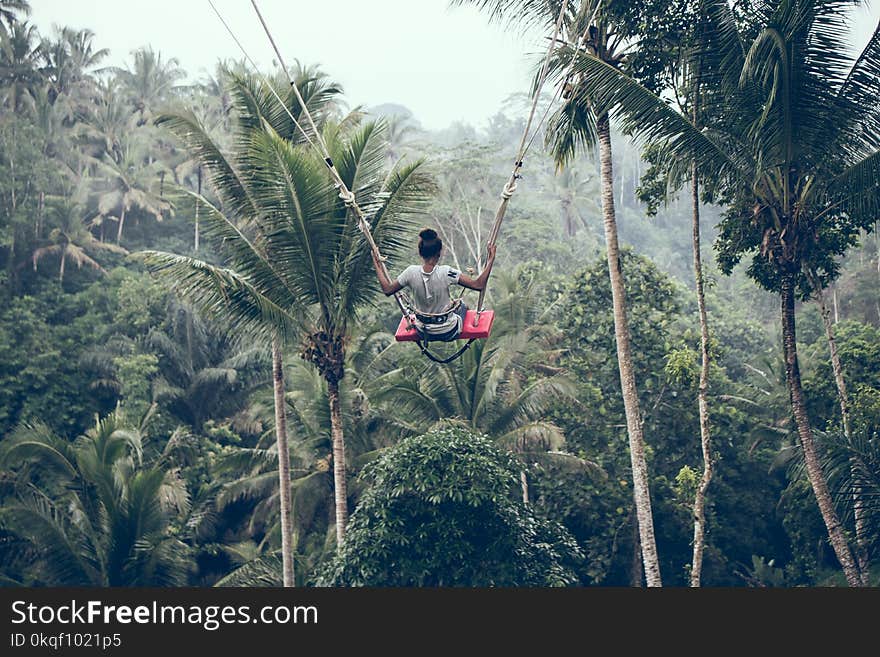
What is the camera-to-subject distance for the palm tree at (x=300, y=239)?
11492 mm

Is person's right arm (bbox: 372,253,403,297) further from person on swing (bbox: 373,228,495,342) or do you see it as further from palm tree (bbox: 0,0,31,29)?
palm tree (bbox: 0,0,31,29)

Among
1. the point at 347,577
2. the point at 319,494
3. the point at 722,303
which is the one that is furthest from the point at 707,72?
the point at 722,303

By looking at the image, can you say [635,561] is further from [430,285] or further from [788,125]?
[430,285]

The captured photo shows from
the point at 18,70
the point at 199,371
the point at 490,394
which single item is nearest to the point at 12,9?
the point at 18,70

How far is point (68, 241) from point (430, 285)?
22.3 m

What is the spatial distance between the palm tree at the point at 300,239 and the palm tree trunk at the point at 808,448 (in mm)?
4464

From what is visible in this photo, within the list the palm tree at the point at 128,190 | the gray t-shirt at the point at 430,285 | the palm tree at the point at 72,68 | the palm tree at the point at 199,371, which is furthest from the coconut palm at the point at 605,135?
the palm tree at the point at 72,68

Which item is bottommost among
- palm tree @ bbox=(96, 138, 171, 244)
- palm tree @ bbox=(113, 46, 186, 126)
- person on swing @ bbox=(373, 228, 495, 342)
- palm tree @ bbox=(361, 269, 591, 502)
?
person on swing @ bbox=(373, 228, 495, 342)

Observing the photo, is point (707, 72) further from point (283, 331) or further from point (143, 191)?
point (143, 191)

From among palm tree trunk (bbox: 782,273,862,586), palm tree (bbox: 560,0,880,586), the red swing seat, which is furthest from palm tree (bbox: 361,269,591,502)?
the red swing seat

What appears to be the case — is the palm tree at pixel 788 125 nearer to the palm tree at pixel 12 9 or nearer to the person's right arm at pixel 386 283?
the person's right arm at pixel 386 283

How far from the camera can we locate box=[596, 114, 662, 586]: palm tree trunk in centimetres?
1171

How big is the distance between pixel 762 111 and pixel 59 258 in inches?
877

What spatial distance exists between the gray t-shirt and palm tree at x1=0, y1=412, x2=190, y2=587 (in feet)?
21.9
